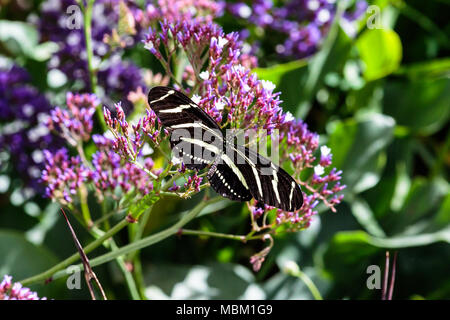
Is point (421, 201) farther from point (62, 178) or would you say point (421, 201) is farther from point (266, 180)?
point (62, 178)

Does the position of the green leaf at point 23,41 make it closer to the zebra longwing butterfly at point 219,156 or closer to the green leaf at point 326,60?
the green leaf at point 326,60

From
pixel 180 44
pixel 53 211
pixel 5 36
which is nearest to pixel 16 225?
pixel 53 211

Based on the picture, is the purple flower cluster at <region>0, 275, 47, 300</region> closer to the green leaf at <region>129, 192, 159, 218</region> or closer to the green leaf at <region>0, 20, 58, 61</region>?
the green leaf at <region>129, 192, 159, 218</region>

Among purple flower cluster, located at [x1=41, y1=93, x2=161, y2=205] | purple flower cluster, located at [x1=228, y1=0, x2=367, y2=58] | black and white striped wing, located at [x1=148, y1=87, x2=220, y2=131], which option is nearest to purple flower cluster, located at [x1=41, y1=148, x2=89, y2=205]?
purple flower cluster, located at [x1=41, y1=93, x2=161, y2=205]

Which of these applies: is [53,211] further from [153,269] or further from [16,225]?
[153,269]

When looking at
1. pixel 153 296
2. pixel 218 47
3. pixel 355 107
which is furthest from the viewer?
pixel 355 107

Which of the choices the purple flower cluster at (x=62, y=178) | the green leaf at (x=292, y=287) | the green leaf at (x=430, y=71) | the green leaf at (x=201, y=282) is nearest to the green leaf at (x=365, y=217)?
the green leaf at (x=292, y=287)

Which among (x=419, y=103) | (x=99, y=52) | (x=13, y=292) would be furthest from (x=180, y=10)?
(x=419, y=103)
